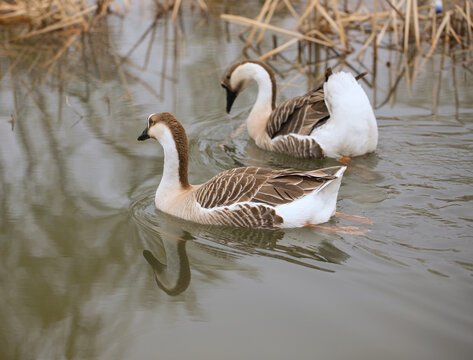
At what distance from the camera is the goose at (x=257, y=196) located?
5566 mm

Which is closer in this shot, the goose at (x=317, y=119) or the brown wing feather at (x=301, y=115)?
the goose at (x=317, y=119)

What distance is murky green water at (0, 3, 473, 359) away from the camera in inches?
164

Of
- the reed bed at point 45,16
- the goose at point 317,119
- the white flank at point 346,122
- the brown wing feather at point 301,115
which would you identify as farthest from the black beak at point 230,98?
the reed bed at point 45,16

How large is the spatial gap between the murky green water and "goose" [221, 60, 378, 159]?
8.9 inches

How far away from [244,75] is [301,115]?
1.38m

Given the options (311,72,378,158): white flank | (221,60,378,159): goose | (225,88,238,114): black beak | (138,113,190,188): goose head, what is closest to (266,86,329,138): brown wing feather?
(221,60,378,159): goose

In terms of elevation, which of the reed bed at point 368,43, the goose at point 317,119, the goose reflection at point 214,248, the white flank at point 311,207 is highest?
the reed bed at point 368,43

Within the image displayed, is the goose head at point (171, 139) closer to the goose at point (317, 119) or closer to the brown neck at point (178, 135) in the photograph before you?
the brown neck at point (178, 135)

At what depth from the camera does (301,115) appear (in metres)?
7.78

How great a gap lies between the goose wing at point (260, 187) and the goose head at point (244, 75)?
294 cm

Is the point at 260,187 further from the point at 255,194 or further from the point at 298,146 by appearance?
the point at 298,146

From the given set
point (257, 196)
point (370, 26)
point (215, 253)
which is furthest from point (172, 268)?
point (370, 26)

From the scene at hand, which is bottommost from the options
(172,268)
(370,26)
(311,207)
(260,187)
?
(172,268)

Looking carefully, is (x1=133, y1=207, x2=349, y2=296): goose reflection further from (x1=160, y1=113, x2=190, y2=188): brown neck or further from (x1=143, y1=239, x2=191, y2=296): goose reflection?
(x1=160, y1=113, x2=190, y2=188): brown neck
